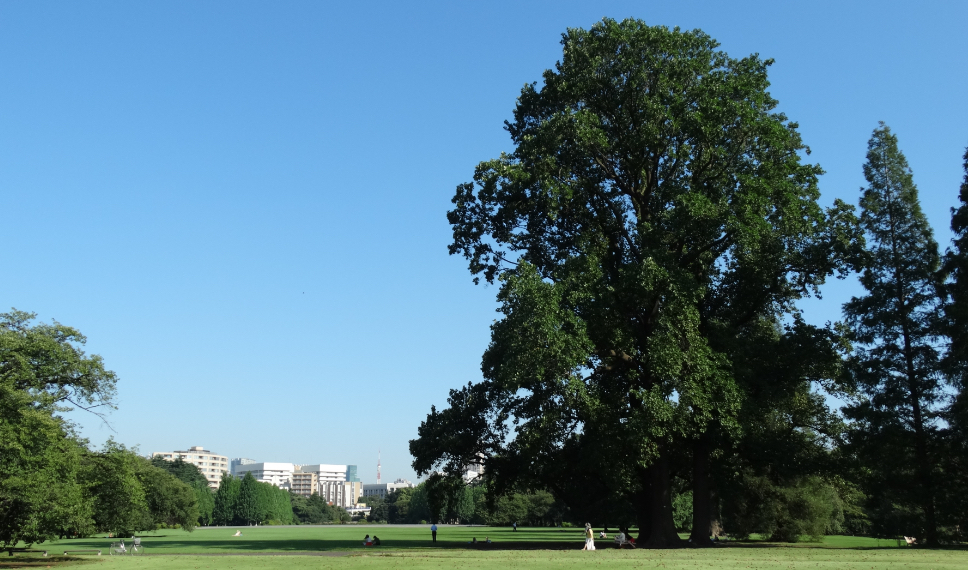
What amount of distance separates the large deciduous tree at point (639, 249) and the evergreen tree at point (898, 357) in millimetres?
4717

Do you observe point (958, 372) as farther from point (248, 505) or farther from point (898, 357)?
point (248, 505)

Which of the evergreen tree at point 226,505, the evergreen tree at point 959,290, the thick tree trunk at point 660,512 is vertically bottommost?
the evergreen tree at point 226,505

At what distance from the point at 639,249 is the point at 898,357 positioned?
14065mm

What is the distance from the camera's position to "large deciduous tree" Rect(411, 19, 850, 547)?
29531 mm

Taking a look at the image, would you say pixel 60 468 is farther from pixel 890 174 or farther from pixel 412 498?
pixel 412 498

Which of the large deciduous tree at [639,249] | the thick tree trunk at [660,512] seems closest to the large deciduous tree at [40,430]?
the large deciduous tree at [639,249]

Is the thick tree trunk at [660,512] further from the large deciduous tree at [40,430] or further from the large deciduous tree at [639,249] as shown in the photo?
the large deciduous tree at [40,430]

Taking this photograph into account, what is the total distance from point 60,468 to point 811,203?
35.7m

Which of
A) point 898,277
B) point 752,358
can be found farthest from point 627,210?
point 898,277

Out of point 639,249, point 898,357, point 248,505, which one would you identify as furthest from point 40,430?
point 248,505

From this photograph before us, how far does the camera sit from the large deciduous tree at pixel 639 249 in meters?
29.5

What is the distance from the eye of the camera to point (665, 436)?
30844 mm

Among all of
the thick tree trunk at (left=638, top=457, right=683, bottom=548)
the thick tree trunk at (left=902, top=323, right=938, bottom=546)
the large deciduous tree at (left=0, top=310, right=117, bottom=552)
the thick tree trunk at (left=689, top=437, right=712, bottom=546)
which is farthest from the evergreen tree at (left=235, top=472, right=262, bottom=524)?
the thick tree trunk at (left=902, top=323, right=938, bottom=546)

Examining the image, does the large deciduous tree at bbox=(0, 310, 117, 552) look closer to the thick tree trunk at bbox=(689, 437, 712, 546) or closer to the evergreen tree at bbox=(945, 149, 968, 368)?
the thick tree trunk at bbox=(689, 437, 712, 546)
